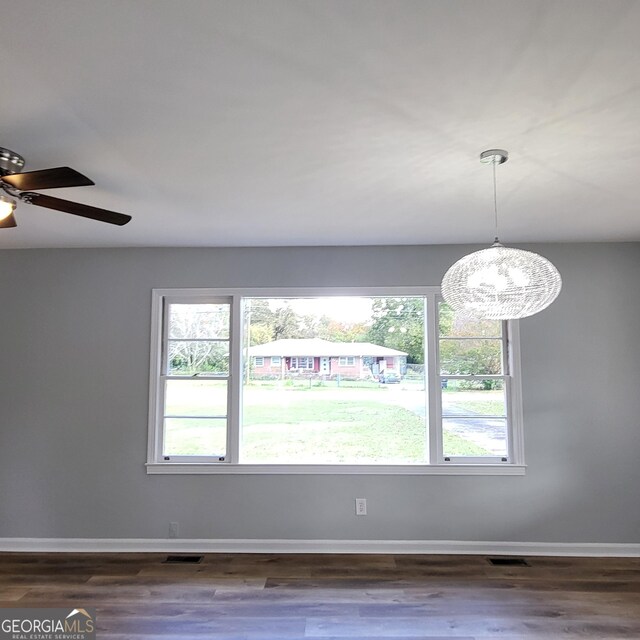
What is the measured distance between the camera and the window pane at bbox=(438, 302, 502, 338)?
3.78 metres

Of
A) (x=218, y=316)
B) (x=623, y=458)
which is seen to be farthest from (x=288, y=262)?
(x=623, y=458)

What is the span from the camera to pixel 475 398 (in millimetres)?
3727

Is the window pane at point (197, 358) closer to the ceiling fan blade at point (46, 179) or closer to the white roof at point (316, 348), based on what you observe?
the white roof at point (316, 348)

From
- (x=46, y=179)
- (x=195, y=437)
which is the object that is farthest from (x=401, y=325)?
(x=46, y=179)

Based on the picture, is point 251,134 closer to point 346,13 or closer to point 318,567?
point 346,13

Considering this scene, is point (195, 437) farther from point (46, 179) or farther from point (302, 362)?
point (46, 179)

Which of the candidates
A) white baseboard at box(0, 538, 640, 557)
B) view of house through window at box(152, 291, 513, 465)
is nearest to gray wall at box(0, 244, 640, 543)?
white baseboard at box(0, 538, 640, 557)

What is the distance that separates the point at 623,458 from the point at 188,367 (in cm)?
361

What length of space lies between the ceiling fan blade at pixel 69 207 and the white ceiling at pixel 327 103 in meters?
0.24

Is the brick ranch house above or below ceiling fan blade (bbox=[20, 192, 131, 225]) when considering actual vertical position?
below

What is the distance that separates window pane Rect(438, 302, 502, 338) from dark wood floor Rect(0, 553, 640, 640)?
176cm

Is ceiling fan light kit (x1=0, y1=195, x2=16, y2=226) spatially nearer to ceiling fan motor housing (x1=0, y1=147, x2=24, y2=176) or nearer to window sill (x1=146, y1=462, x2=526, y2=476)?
ceiling fan motor housing (x1=0, y1=147, x2=24, y2=176)

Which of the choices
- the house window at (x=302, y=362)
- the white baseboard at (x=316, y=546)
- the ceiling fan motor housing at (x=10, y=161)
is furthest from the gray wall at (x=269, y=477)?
the ceiling fan motor housing at (x=10, y=161)

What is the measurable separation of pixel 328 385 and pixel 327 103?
260cm
